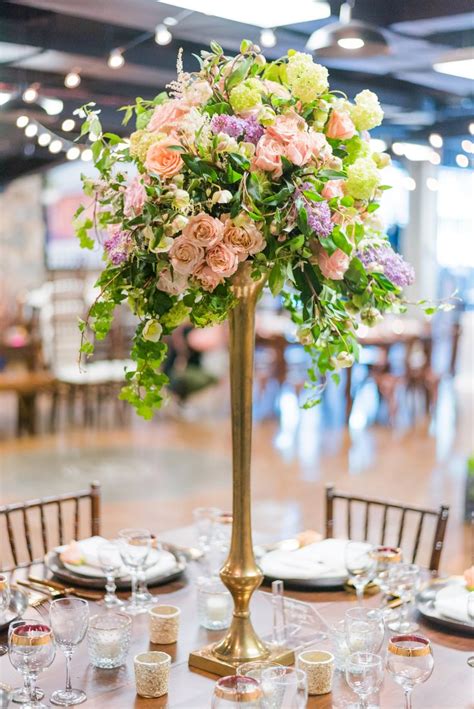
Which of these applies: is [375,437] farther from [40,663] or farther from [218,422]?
[40,663]

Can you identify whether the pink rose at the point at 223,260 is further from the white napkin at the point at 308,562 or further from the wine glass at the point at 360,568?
the white napkin at the point at 308,562

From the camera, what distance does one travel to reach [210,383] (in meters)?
10.0

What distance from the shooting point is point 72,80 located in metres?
4.66

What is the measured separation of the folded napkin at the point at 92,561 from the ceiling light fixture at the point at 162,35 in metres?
3.10

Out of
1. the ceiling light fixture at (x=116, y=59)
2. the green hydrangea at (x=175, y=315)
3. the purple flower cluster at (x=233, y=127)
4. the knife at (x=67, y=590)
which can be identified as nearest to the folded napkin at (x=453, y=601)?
the knife at (x=67, y=590)

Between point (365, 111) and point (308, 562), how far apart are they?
118 cm

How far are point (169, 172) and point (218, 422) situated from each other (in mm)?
7775

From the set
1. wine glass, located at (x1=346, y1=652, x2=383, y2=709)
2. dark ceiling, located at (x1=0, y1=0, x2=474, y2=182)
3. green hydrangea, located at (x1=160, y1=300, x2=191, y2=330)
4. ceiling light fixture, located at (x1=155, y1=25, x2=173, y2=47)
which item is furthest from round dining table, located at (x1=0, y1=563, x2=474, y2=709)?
ceiling light fixture, located at (x1=155, y1=25, x2=173, y2=47)

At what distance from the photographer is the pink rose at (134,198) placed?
6.10 ft

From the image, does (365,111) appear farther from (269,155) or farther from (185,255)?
(185,255)

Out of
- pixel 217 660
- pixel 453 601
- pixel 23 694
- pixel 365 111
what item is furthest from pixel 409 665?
pixel 365 111

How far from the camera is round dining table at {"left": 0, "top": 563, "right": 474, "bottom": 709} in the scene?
1.82m

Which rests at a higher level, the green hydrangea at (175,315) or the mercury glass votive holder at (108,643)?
the green hydrangea at (175,315)

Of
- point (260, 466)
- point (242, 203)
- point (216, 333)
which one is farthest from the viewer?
point (216, 333)
